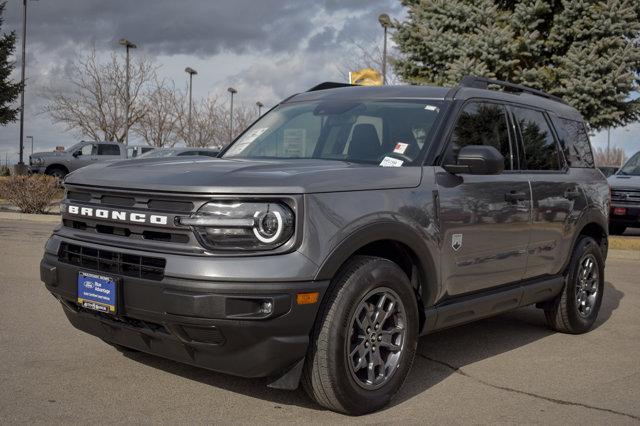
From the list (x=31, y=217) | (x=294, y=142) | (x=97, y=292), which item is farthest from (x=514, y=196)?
(x=31, y=217)

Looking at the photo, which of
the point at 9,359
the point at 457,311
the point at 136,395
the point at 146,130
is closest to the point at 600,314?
the point at 457,311

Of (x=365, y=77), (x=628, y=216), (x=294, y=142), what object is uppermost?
(x=365, y=77)

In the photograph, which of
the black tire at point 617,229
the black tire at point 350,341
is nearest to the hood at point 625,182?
the black tire at point 617,229

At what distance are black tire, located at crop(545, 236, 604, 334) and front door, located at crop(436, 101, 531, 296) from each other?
993 mm

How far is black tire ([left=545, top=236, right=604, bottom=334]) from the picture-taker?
619cm

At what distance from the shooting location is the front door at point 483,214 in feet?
15.2

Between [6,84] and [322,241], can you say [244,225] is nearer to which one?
[322,241]

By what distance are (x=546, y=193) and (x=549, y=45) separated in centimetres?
1387

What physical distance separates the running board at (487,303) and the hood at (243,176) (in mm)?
838

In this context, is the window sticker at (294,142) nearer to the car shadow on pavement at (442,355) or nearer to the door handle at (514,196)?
the door handle at (514,196)

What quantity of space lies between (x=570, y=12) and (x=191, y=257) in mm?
16132

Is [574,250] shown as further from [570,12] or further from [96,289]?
[570,12]

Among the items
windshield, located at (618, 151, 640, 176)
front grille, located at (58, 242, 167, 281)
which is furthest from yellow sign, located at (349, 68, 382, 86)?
front grille, located at (58, 242, 167, 281)

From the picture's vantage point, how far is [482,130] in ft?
17.2
